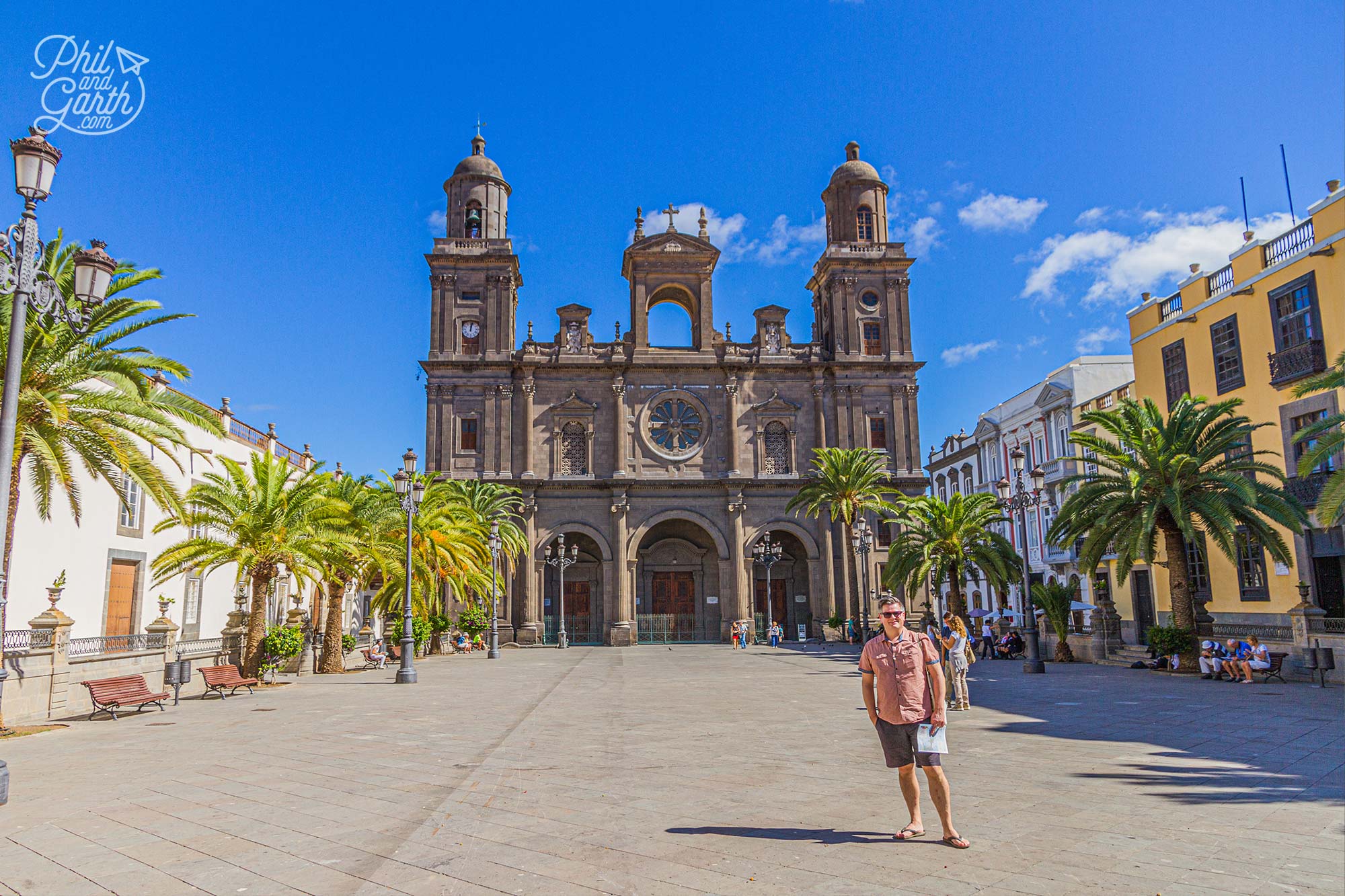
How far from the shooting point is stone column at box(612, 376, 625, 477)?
45156 millimetres

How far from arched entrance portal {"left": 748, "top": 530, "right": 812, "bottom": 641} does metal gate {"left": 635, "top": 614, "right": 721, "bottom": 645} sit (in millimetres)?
2651

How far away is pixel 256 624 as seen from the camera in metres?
21.7

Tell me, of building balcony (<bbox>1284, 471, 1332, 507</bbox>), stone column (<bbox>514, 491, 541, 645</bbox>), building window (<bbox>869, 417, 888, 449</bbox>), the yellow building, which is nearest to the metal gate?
stone column (<bbox>514, 491, 541, 645</bbox>)

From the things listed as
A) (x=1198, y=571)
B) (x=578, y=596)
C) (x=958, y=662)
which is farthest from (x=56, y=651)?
(x=1198, y=571)

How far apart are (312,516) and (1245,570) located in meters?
27.3

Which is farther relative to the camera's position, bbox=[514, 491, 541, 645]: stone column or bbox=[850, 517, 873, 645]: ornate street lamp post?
bbox=[514, 491, 541, 645]: stone column

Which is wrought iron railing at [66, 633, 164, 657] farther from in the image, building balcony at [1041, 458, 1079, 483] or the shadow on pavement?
building balcony at [1041, 458, 1079, 483]

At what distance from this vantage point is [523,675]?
80.0ft

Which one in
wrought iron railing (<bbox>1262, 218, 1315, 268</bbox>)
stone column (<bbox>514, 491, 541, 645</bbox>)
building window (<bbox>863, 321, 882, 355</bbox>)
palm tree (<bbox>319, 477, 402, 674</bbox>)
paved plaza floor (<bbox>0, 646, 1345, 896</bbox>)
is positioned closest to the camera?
paved plaza floor (<bbox>0, 646, 1345, 896</bbox>)

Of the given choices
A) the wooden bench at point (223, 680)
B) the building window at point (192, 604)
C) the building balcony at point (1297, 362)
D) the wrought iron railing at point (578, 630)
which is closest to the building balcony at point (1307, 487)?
the building balcony at point (1297, 362)

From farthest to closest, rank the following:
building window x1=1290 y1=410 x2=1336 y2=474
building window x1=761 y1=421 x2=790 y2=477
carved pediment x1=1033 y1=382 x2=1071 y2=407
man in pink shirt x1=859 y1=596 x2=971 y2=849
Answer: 1. building window x1=761 y1=421 x2=790 y2=477
2. carved pediment x1=1033 y1=382 x2=1071 y2=407
3. building window x1=1290 y1=410 x2=1336 y2=474
4. man in pink shirt x1=859 y1=596 x2=971 y2=849

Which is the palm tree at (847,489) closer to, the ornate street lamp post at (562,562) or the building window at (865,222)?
the ornate street lamp post at (562,562)

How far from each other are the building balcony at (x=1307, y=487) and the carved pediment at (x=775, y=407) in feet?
81.4

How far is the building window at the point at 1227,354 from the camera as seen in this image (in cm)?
2675
